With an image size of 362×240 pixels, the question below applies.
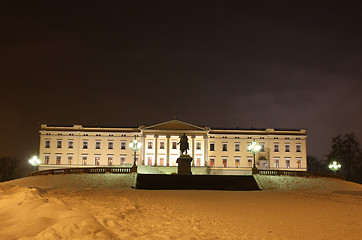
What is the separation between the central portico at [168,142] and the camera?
241 feet

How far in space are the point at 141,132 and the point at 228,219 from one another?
62.3 metres

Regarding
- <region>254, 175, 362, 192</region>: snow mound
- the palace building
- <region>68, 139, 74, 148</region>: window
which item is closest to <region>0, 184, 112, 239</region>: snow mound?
<region>254, 175, 362, 192</region>: snow mound

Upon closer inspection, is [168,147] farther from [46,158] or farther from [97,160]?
[46,158]

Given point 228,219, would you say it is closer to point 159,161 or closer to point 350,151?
point 159,161

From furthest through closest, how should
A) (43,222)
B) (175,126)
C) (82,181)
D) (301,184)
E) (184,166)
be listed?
(175,126) < (184,166) < (301,184) < (82,181) < (43,222)

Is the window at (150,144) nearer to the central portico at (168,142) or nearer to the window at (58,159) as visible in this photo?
the central portico at (168,142)

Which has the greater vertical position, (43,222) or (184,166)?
(184,166)

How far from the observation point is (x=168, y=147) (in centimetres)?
7338

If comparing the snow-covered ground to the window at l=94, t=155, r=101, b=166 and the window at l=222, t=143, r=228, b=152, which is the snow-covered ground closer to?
the window at l=222, t=143, r=228, b=152

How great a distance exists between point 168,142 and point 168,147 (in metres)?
1.06

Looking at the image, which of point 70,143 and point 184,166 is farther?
point 70,143

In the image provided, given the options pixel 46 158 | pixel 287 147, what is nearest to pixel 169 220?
pixel 46 158

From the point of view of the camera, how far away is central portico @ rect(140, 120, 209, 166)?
241ft

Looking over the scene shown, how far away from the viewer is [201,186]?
3366 centimetres
